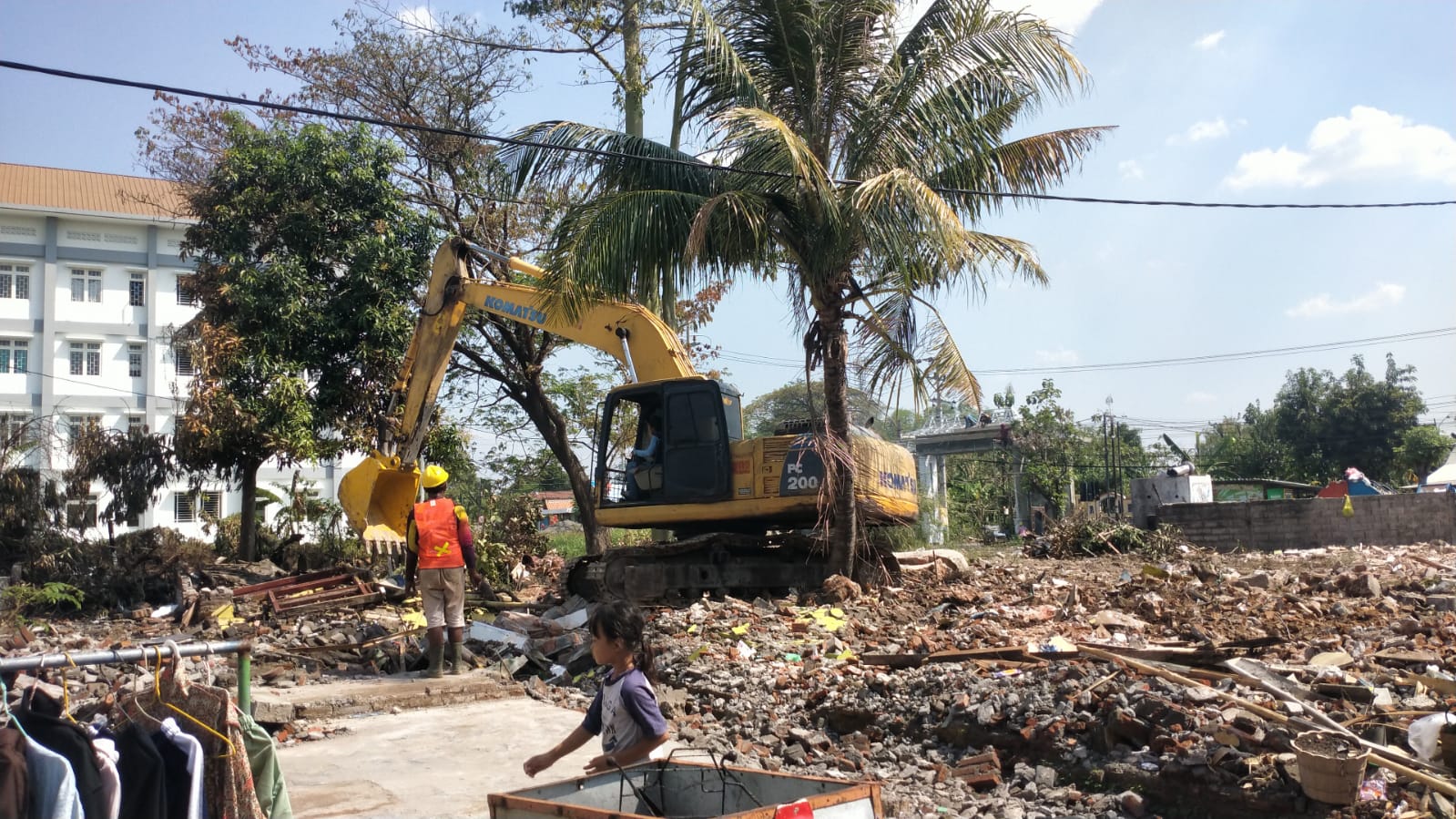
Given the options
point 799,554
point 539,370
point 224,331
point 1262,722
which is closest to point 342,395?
point 224,331

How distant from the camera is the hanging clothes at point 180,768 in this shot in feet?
11.6

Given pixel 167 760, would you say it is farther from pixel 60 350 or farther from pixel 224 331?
pixel 60 350

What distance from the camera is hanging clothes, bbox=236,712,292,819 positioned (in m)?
3.85

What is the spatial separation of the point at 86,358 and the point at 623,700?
130ft

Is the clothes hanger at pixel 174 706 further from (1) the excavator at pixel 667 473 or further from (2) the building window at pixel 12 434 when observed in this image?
(2) the building window at pixel 12 434

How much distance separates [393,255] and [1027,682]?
13.9m

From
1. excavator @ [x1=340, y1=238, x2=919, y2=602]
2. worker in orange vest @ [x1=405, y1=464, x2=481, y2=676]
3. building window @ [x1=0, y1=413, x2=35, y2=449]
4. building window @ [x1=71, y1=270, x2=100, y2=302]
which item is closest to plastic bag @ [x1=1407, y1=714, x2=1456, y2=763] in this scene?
worker in orange vest @ [x1=405, y1=464, x2=481, y2=676]

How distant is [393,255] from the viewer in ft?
61.2

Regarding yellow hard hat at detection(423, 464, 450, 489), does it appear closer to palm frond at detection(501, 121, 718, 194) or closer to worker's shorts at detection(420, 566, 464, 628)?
worker's shorts at detection(420, 566, 464, 628)

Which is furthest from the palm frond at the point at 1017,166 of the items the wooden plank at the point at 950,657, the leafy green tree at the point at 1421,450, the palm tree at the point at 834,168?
the leafy green tree at the point at 1421,450

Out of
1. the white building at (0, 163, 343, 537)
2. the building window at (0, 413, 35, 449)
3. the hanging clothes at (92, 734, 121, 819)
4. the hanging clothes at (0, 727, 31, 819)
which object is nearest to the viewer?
the hanging clothes at (0, 727, 31, 819)

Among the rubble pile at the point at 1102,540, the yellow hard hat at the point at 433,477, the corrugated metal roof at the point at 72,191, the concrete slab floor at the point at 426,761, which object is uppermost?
the corrugated metal roof at the point at 72,191

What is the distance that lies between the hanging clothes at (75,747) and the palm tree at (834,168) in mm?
8815

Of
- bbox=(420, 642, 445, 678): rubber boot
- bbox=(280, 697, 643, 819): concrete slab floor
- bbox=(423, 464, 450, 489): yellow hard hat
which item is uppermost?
bbox=(423, 464, 450, 489): yellow hard hat
